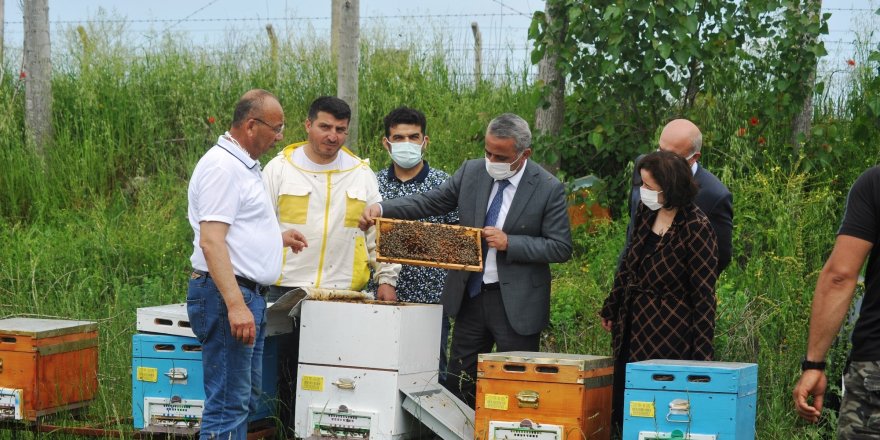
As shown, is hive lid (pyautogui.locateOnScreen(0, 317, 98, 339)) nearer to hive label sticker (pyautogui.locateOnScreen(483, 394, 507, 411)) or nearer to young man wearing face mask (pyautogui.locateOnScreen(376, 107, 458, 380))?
young man wearing face mask (pyautogui.locateOnScreen(376, 107, 458, 380))

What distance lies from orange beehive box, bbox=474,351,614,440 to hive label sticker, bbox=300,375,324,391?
2.89 feet

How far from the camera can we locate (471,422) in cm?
564

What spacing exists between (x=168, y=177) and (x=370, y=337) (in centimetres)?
649

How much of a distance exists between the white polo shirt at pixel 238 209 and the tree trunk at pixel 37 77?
7087mm

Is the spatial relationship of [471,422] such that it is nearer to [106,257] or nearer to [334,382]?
[334,382]

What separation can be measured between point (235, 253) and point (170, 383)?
1209mm

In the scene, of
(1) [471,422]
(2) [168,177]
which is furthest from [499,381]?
(2) [168,177]

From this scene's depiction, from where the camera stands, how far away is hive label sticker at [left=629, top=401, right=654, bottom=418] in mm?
4969

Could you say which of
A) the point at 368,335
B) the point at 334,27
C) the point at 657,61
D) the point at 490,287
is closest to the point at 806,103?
the point at 657,61

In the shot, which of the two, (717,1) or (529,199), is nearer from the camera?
(529,199)

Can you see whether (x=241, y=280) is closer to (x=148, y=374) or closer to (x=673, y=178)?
(x=148, y=374)

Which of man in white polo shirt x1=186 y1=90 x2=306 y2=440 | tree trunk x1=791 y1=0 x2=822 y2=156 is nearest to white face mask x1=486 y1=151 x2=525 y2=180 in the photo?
man in white polo shirt x1=186 y1=90 x2=306 y2=440

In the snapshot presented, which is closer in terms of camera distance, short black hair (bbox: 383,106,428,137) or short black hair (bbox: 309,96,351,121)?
short black hair (bbox: 309,96,351,121)

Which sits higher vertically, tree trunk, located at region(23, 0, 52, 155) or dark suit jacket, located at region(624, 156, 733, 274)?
tree trunk, located at region(23, 0, 52, 155)
